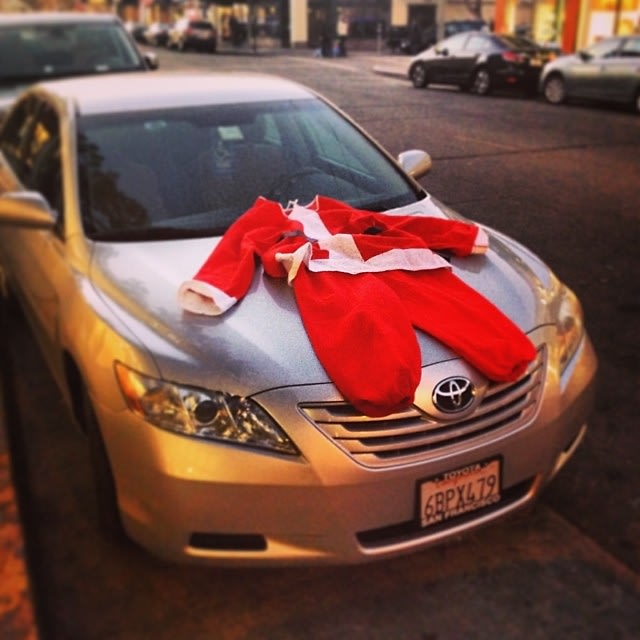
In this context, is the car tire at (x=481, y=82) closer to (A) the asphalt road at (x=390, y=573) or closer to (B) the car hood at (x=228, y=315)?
(A) the asphalt road at (x=390, y=573)

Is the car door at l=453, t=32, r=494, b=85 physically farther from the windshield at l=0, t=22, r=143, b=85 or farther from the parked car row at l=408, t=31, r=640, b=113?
the windshield at l=0, t=22, r=143, b=85

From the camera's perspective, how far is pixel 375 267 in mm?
3215

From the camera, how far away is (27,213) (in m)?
3.54

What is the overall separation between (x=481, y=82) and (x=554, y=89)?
193cm

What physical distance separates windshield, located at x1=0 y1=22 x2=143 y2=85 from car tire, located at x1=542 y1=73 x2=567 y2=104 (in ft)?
31.7

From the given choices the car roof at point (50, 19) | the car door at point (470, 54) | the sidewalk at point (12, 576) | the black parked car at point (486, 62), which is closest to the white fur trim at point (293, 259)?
the sidewalk at point (12, 576)

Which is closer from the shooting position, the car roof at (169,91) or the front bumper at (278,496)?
the front bumper at (278,496)

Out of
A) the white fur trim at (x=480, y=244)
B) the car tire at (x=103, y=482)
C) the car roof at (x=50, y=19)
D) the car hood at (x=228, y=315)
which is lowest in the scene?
the car tire at (x=103, y=482)

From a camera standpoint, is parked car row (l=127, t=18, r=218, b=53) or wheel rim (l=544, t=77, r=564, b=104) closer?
wheel rim (l=544, t=77, r=564, b=104)

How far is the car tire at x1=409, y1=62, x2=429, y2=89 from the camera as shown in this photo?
20.5m

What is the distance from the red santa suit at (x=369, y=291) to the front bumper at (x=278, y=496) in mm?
183

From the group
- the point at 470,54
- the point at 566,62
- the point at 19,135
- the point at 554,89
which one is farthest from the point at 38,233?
the point at 470,54

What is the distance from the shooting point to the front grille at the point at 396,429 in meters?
2.58

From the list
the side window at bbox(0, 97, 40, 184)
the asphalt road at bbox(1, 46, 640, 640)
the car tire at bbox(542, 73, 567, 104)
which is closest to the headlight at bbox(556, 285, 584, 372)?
the asphalt road at bbox(1, 46, 640, 640)
